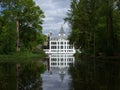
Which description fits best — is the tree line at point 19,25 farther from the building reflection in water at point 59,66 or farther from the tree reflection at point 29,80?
the tree reflection at point 29,80

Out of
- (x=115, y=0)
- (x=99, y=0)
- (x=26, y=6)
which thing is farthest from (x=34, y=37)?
(x=115, y=0)

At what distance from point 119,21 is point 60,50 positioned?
5664 inches

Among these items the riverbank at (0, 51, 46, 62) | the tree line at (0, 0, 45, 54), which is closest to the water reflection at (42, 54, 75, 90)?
the riverbank at (0, 51, 46, 62)

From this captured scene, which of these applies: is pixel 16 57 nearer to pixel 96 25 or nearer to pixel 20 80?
pixel 96 25

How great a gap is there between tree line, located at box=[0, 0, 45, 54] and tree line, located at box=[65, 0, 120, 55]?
7.49 metres

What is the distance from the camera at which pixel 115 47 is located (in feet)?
173

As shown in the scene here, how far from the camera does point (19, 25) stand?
69.2 metres

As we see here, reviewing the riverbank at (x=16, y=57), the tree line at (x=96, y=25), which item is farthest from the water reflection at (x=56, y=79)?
the tree line at (x=96, y=25)

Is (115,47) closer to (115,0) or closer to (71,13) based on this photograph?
(115,0)

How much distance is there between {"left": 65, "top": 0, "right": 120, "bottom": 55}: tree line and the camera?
5262 cm

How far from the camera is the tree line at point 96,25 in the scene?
52.6m

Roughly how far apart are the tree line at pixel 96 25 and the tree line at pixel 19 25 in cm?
749

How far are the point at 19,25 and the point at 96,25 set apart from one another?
19.2 meters

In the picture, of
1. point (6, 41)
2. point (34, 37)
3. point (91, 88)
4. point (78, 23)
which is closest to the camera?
point (91, 88)
